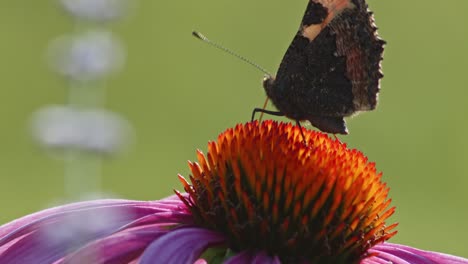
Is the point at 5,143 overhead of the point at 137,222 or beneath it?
beneath

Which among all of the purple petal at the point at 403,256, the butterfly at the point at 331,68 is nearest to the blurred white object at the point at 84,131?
the purple petal at the point at 403,256

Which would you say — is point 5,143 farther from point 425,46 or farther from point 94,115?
point 94,115

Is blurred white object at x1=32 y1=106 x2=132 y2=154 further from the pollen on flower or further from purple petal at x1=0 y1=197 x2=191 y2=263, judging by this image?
the pollen on flower

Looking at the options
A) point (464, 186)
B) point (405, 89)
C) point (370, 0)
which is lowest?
point (464, 186)

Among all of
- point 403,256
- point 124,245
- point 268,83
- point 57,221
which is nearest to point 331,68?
point 268,83

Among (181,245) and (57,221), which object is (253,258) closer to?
(181,245)

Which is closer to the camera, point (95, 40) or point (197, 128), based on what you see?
point (95, 40)

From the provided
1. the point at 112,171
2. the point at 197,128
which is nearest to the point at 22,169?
the point at 112,171
